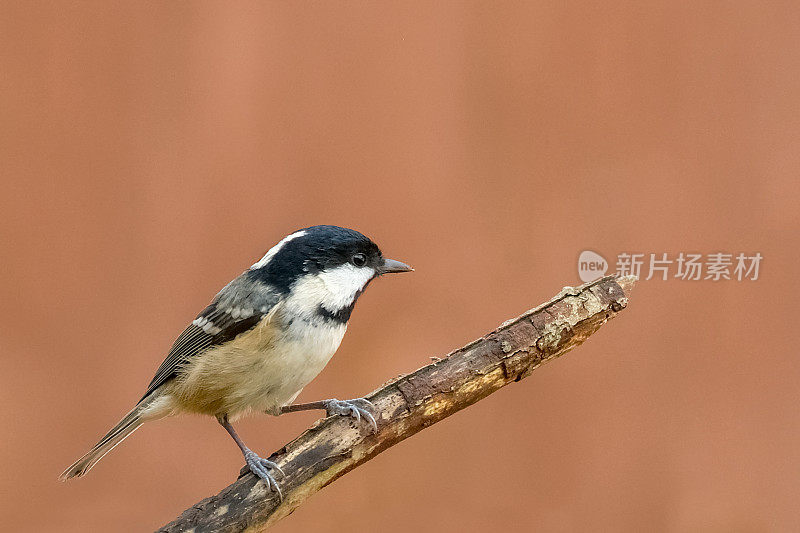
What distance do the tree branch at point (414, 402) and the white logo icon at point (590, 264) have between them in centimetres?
31

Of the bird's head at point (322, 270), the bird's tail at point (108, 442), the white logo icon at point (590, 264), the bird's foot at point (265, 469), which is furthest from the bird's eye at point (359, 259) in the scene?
the white logo icon at point (590, 264)

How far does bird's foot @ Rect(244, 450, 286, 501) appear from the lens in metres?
1.37

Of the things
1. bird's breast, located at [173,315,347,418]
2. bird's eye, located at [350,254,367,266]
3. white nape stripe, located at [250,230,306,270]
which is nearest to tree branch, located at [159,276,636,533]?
bird's breast, located at [173,315,347,418]

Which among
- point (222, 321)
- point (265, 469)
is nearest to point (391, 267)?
point (222, 321)

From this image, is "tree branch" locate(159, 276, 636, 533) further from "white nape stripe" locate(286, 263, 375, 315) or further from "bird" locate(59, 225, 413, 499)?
"white nape stripe" locate(286, 263, 375, 315)

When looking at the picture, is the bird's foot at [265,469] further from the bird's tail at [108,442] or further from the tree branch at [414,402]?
the bird's tail at [108,442]

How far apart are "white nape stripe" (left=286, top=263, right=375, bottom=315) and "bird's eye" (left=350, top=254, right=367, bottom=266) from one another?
0.03ft

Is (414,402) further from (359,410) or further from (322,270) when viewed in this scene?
(322,270)

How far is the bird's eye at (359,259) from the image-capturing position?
1.51 metres

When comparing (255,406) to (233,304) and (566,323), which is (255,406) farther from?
(566,323)

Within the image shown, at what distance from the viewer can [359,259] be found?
151 centimetres

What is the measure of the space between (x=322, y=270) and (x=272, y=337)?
17 cm

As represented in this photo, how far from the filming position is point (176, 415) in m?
1.62

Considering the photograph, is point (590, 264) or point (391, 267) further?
point (590, 264)
